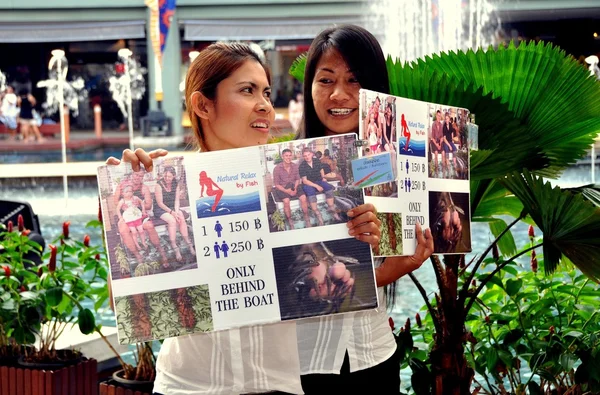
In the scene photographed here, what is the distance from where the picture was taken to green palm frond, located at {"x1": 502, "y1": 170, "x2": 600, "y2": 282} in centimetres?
205

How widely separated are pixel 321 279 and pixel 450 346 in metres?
0.84

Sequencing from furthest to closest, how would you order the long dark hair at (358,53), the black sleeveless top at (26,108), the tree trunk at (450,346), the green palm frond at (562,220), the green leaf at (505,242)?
the black sleeveless top at (26,108) → the green leaf at (505,242) → the tree trunk at (450,346) → the green palm frond at (562,220) → the long dark hair at (358,53)

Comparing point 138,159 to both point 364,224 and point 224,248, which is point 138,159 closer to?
point 224,248

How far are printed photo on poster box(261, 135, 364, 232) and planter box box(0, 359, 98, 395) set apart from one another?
1.81 meters

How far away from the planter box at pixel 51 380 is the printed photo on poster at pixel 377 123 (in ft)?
5.98

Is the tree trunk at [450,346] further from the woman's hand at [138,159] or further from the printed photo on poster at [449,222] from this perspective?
the woman's hand at [138,159]

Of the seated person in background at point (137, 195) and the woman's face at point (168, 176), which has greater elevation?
the woman's face at point (168, 176)

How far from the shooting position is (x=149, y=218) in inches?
63.2

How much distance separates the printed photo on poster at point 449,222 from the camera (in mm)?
1897

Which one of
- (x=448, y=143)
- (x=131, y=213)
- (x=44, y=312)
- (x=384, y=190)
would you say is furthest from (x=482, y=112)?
(x=44, y=312)

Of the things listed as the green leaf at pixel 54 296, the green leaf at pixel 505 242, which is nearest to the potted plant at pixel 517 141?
the green leaf at pixel 505 242

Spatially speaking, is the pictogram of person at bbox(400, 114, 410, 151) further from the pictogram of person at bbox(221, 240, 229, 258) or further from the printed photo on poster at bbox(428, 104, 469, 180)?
the pictogram of person at bbox(221, 240, 229, 258)

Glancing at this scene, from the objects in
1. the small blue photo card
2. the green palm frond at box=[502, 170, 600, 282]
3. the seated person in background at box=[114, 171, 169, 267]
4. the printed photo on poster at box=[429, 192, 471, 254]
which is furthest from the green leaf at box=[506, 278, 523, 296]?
the seated person in background at box=[114, 171, 169, 267]

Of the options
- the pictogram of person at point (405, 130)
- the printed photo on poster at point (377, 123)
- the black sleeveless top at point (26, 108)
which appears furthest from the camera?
the black sleeveless top at point (26, 108)
